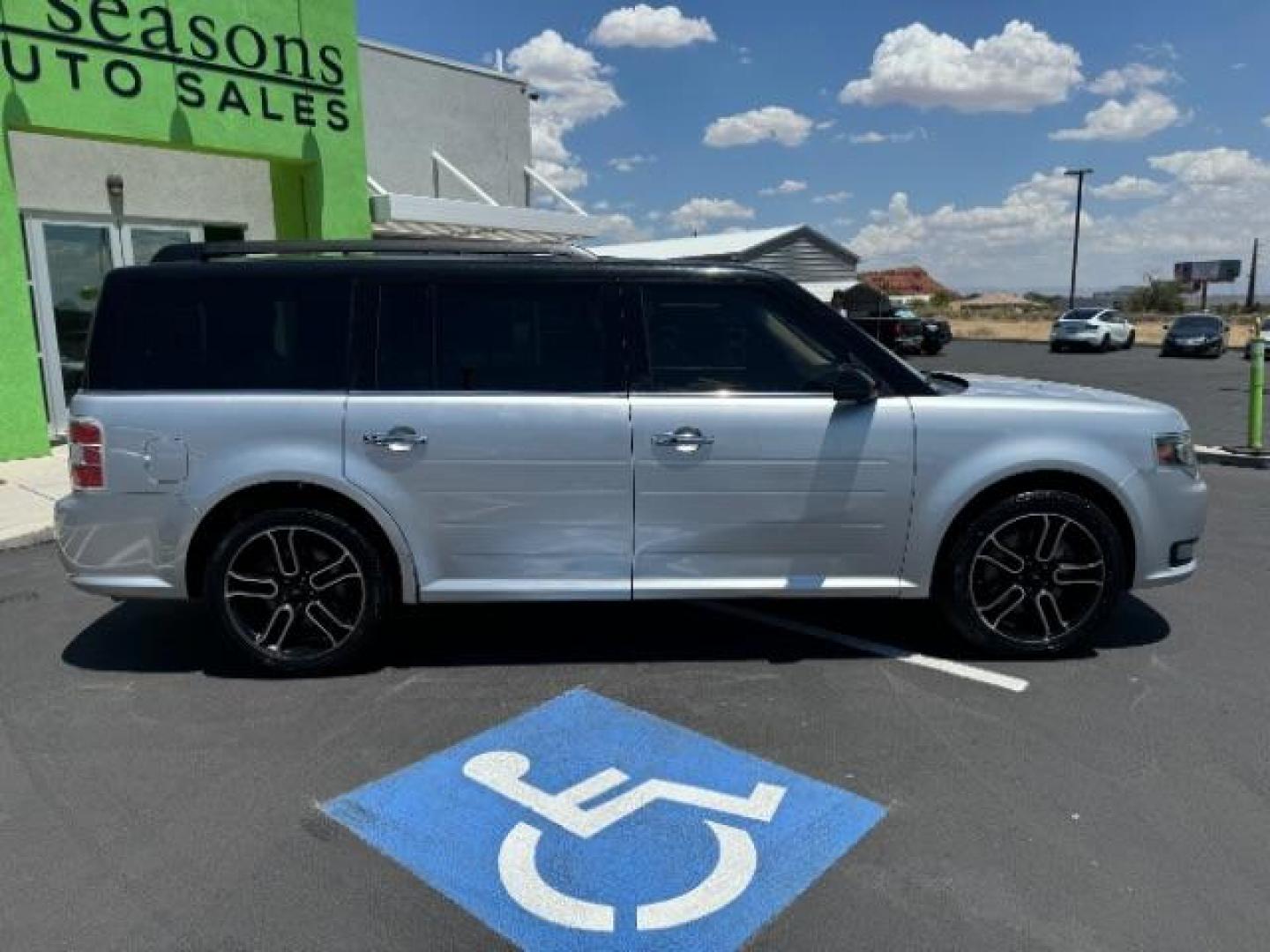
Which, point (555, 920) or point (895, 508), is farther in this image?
point (895, 508)

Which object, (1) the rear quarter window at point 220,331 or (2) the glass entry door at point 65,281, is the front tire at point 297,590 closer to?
(1) the rear quarter window at point 220,331

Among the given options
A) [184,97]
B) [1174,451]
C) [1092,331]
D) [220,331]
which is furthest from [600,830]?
[1092,331]

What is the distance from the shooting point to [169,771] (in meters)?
3.20

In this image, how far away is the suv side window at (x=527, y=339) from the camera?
3.89 metres

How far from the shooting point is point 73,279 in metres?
10.4

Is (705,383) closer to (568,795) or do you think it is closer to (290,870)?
(568,795)

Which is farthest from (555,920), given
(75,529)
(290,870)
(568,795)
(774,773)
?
(75,529)

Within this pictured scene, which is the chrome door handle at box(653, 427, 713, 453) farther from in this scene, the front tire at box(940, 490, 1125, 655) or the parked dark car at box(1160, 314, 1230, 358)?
the parked dark car at box(1160, 314, 1230, 358)

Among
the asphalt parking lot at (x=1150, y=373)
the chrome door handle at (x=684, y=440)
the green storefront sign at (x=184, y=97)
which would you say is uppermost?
the green storefront sign at (x=184, y=97)

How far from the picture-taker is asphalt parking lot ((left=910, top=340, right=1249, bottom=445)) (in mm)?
13127

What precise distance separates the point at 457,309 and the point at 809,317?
1590 millimetres

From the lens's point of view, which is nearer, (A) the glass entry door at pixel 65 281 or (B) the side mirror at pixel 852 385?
(B) the side mirror at pixel 852 385

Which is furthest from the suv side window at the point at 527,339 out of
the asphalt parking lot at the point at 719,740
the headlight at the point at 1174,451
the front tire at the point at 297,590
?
the headlight at the point at 1174,451

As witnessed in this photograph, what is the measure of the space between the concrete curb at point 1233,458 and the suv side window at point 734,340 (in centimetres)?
729
